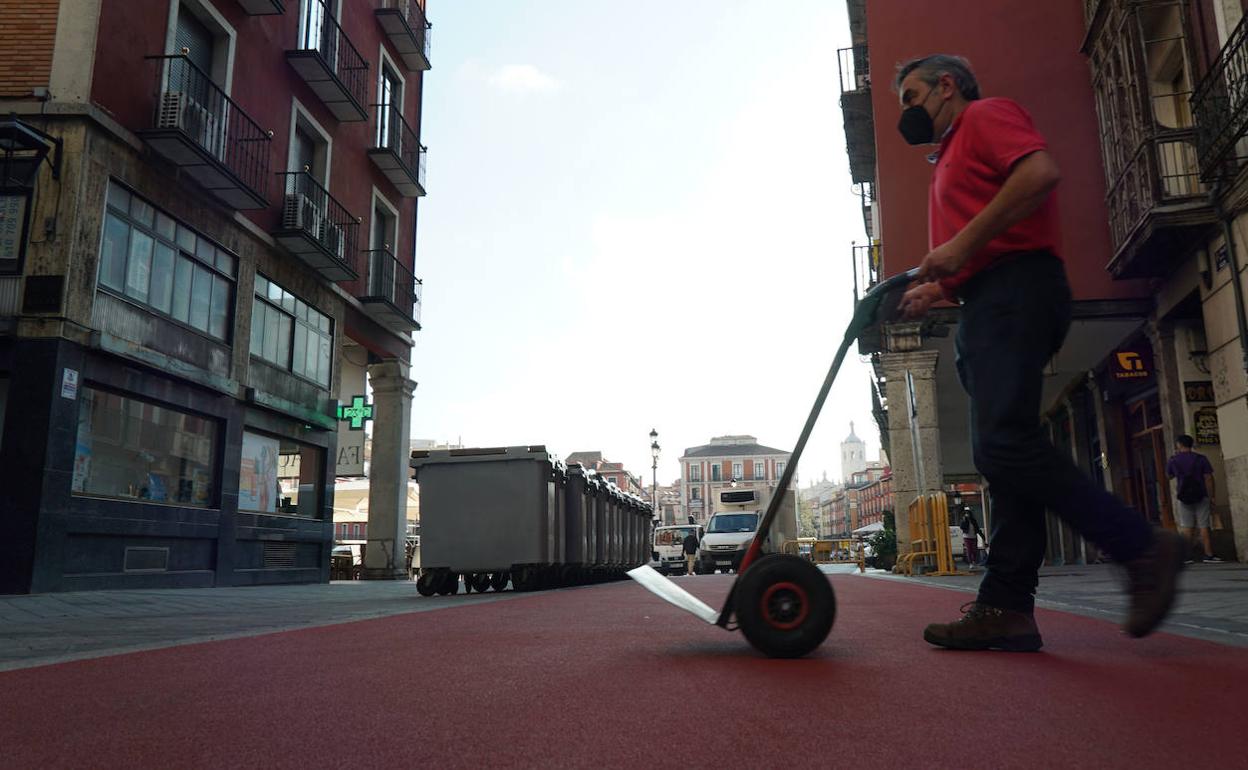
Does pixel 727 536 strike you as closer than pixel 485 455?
No

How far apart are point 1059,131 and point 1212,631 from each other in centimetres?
1396

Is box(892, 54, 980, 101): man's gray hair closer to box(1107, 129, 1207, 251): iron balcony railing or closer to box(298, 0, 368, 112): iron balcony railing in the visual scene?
box(1107, 129, 1207, 251): iron balcony railing

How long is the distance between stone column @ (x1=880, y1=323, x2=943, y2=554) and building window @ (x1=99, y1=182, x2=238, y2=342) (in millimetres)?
11181

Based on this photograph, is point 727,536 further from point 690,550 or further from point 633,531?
point 633,531

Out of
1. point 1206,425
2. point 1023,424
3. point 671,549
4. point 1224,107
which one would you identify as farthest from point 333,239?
point 671,549

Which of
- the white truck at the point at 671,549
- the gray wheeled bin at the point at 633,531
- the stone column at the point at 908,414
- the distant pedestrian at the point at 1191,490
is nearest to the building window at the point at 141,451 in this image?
the gray wheeled bin at the point at 633,531

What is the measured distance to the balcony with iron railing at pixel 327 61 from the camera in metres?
16.2

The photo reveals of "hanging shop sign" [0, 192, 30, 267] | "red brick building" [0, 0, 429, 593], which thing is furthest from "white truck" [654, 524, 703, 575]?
"hanging shop sign" [0, 192, 30, 267]

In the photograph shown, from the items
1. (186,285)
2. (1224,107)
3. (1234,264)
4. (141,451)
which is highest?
(1224,107)

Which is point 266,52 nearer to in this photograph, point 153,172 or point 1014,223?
point 153,172

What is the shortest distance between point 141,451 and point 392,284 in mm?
8751

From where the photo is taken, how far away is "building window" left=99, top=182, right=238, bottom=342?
11680 mm

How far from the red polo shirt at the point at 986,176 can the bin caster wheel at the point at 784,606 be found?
110 cm

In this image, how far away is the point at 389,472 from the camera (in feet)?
66.7
